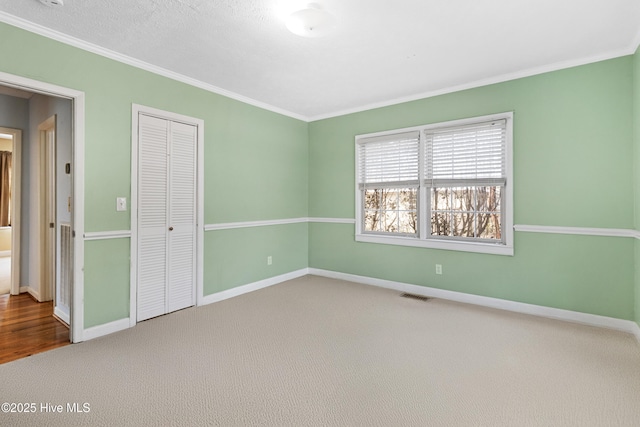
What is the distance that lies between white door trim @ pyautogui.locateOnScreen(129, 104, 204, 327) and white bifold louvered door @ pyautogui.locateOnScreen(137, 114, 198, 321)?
0.04 m

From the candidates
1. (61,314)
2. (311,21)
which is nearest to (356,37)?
(311,21)

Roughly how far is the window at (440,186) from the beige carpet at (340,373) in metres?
1.05

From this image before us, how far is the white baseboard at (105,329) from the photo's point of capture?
2.70 m

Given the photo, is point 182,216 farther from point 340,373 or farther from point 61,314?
point 340,373

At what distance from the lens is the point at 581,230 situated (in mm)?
3025

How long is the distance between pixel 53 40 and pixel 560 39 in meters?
4.20

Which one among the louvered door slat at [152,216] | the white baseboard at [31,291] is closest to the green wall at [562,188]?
the louvered door slat at [152,216]

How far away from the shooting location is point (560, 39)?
2650mm

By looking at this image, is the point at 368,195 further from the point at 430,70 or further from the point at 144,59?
the point at 144,59

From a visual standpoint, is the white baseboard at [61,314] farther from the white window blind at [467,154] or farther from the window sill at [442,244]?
the white window blind at [467,154]

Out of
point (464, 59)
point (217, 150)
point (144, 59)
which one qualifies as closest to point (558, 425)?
point (464, 59)

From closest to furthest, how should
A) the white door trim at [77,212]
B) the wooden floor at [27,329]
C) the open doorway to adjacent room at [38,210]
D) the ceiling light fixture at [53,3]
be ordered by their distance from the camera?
the ceiling light fixture at [53,3] → the wooden floor at [27,329] → the white door trim at [77,212] → the open doorway to adjacent room at [38,210]

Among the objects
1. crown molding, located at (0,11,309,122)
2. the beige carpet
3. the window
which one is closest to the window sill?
the window

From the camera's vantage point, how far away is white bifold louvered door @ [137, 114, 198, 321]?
122 inches
